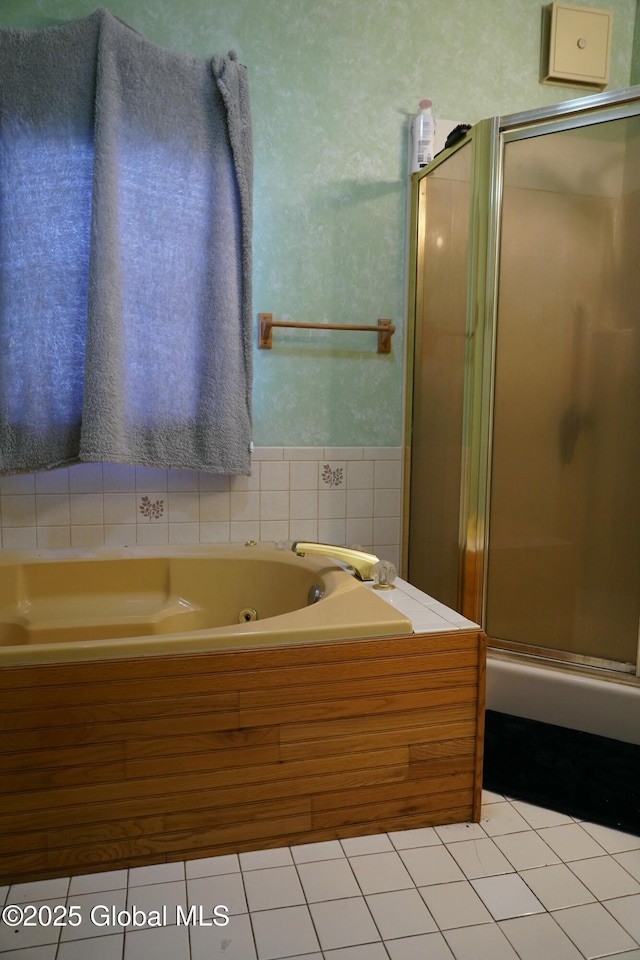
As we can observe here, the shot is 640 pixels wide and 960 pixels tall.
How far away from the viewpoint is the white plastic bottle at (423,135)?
2.15m

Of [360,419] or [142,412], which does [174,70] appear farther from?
[360,419]

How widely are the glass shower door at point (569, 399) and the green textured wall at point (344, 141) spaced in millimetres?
533

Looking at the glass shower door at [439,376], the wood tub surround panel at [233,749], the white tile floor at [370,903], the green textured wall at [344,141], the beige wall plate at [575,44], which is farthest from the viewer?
the beige wall plate at [575,44]

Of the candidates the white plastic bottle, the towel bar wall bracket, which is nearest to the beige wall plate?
the white plastic bottle

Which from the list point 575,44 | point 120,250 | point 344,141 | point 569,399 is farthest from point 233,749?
point 575,44

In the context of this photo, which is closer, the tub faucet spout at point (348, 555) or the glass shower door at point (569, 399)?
the glass shower door at point (569, 399)

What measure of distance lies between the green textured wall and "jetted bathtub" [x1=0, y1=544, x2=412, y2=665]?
18.0 inches

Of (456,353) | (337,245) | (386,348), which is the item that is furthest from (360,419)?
(337,245)

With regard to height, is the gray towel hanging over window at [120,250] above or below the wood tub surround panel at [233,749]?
above

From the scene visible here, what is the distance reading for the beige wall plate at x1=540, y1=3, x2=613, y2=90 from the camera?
2.24 m

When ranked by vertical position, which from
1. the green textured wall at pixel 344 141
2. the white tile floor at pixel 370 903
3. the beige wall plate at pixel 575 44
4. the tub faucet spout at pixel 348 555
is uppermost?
the beige wall plate at pixel 575 44

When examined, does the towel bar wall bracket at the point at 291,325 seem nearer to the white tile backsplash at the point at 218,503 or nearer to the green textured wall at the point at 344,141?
the green textured wall at the point at 344,141

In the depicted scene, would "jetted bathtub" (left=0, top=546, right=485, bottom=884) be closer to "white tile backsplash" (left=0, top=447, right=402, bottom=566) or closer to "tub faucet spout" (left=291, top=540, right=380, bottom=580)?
"tub faucet spout" (left=291, top=540, right=380, bottom=580)

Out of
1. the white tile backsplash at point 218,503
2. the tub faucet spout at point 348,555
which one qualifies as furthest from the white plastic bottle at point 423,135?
the tub faucet spout at point 348,555
